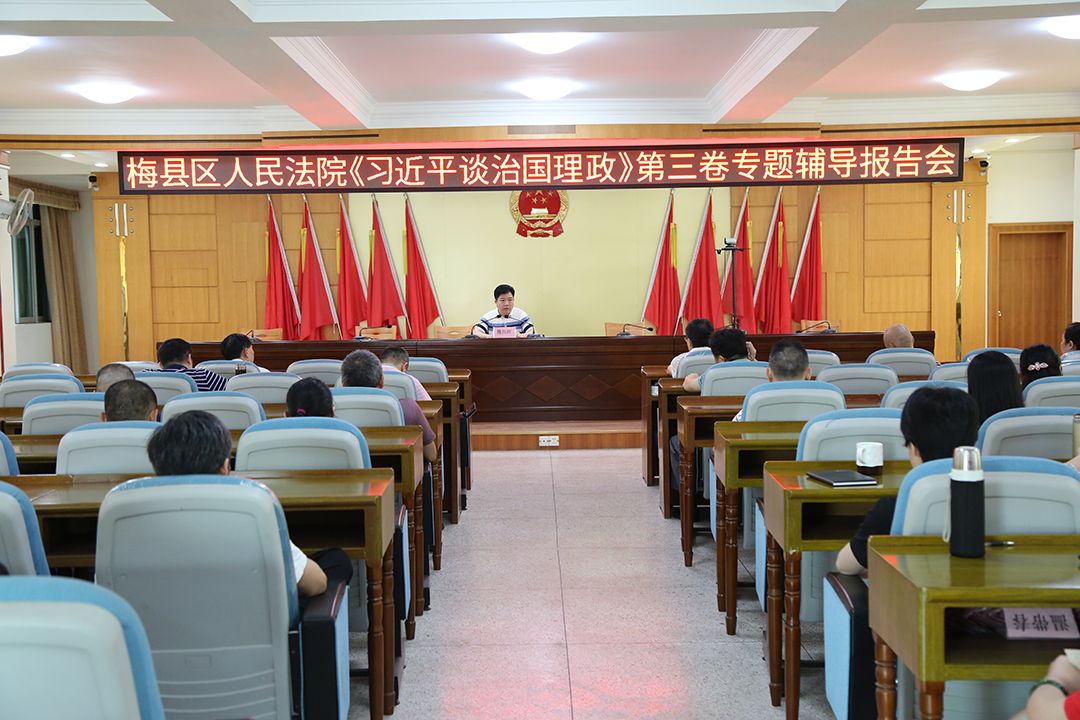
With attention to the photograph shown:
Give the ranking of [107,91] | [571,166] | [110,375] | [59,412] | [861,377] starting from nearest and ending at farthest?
[59,412]
[110,375]
[861,377]
[571,166]
[107,91]

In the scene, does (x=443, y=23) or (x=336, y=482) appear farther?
(x=443, y=23)

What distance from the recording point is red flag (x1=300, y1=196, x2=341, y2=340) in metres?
10.3

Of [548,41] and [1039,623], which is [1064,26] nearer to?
[548,41]

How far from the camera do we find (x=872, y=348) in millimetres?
8453

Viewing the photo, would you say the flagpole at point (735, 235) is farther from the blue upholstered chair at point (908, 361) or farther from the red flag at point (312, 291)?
the blue upholstered chair at point (908, 361)

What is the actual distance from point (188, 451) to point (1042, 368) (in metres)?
3.88

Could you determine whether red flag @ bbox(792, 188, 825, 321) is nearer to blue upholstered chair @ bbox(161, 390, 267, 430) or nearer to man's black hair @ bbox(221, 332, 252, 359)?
man's black hair @ bbox(221, 332, 252, 359)

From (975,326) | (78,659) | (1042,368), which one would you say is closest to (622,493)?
(1042,368)

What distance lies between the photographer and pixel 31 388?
17.7ft

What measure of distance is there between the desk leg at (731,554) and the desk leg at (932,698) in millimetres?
1748

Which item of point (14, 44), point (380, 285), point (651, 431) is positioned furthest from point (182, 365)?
point (380, 285)

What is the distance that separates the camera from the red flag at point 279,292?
10391 millimetres

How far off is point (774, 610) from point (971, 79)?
266 inches

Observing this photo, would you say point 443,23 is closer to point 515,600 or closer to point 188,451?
point 515,600
